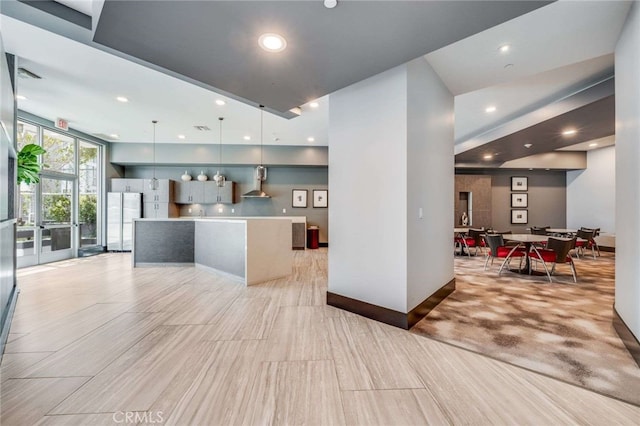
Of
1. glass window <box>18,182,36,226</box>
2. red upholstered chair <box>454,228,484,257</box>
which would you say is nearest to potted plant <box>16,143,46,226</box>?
glass window <box>18,182,36,226</box>

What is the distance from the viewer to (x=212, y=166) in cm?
869

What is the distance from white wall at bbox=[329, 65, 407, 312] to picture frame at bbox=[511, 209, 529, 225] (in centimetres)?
894

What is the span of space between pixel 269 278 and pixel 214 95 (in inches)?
131

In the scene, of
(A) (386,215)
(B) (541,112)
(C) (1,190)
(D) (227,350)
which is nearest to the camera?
(D) (227,350)

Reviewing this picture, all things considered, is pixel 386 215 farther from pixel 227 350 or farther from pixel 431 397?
pixel 227 350

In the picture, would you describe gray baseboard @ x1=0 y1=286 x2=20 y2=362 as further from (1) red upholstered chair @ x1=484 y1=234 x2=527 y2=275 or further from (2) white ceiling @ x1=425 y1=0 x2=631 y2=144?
(1) red upholstered chair @ x1=484 y1=234 x2=527 y2=275

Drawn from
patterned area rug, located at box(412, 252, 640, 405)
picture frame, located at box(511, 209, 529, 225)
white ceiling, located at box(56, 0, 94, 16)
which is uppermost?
white ceiling, located at box(56, 0, 94, 16)

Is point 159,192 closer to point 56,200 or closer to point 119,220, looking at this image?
point 119,220

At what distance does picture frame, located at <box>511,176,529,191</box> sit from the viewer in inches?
370

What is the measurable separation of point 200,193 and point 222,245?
14.1 feet

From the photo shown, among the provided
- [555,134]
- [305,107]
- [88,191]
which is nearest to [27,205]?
[88,191]

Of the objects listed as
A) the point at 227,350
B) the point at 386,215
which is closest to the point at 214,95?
the point at 386,215

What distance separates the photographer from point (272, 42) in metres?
2.16

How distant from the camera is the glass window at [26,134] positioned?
5.44 meters
